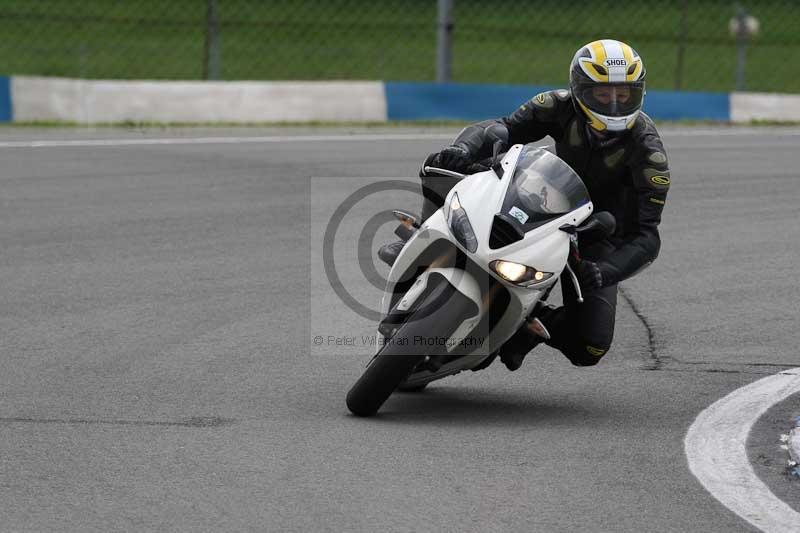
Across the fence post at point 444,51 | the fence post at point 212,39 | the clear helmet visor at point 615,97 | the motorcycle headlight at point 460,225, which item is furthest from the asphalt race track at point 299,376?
the fence post at point 444,51

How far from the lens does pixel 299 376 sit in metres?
6.90

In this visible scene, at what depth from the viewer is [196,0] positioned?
18734 mm

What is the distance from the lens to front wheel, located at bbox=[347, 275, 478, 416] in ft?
19.3

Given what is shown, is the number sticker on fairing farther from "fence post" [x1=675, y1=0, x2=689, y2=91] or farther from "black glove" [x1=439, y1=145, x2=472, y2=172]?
"fence post" [x1=675, y1=0, x2=689, y2=91]

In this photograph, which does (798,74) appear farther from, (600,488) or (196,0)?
(600,488)

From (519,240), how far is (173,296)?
3.21 metres

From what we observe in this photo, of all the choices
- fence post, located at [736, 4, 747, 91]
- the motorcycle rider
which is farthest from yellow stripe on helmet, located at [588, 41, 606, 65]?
fence post, located at [736, 4, 747, 91]

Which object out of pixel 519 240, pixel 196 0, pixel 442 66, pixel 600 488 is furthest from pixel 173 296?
pixel 196 0

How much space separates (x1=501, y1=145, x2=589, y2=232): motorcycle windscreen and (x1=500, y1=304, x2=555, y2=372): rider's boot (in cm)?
50

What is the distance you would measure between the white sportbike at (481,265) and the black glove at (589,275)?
61 millimetres

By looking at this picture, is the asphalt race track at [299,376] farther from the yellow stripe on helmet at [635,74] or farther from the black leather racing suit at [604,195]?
the yellow stripe on helmet at [635,74]

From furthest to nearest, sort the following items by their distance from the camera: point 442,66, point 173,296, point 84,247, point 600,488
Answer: point 442,66, point 84,247, point 173,296, point 600,488

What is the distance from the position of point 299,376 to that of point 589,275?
156 centimetres

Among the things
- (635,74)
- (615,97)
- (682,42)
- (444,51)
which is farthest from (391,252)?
(682,42)
